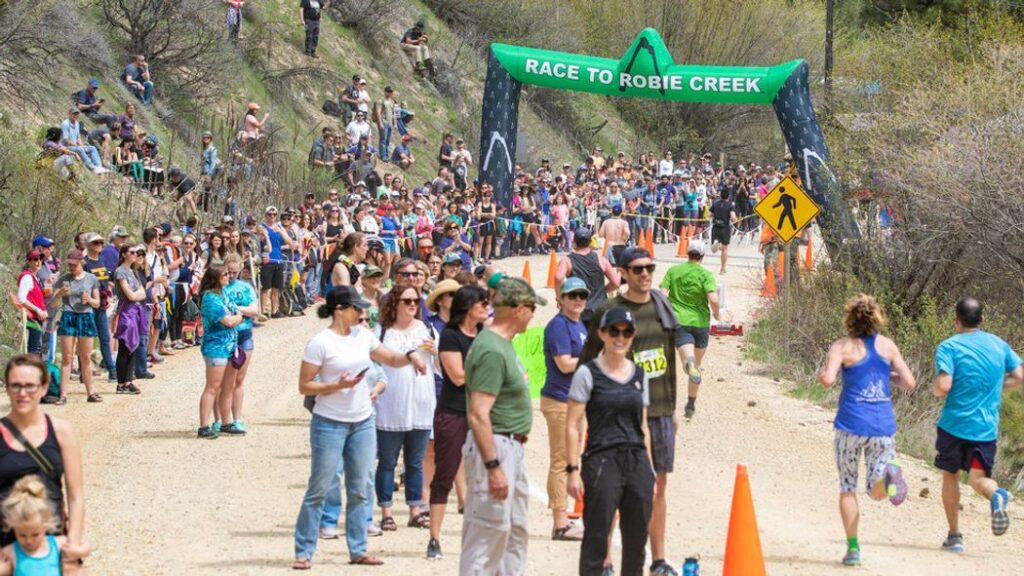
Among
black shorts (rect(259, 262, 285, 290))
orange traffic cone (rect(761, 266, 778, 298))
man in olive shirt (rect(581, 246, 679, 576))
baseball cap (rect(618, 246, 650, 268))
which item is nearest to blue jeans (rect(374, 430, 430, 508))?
man in olive shirt (rect(581, 246, 679, 576))

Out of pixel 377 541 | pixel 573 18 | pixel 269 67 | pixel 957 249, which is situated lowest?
pixel 377 541

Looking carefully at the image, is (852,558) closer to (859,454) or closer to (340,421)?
(859,454)

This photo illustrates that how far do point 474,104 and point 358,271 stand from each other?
36.1 metres

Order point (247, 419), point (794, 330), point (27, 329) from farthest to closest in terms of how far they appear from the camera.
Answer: point (794, 330), point (27, 329), point (247, 419)

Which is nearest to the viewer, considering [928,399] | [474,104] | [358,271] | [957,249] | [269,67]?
[358,271]

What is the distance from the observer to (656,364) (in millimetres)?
9258

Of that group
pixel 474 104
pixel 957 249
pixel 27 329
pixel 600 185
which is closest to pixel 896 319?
pixel 957 249

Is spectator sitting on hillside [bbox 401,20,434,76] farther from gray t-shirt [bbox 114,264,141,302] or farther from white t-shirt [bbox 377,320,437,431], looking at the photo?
white t-shirt [bbox 377,320,437,431]

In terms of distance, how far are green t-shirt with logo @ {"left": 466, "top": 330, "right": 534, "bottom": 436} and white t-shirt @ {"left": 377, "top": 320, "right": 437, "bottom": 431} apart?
2.08m

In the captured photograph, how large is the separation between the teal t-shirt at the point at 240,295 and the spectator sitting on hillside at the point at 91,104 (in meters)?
13.7

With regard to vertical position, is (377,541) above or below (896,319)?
below

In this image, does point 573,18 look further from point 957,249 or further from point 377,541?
point 377,541

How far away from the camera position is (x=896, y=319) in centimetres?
1992

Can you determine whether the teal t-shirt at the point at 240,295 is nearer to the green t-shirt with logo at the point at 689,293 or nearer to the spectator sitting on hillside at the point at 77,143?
the green t-shirt with logo at the point at 689,293
